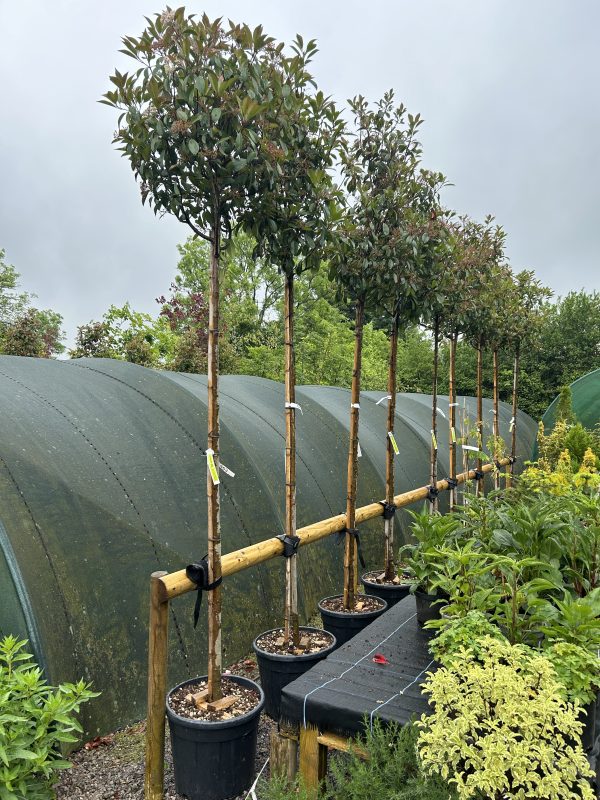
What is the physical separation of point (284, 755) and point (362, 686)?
656 millimetres

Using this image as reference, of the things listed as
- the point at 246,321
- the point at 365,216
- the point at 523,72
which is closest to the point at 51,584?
the point at 365,216

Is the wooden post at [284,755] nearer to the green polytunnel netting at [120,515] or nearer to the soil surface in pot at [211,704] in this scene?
the soil surface in pot at [211,704]

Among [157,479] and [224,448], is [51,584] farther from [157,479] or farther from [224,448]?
[224,448]

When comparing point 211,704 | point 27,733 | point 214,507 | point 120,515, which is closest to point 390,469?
point 120,515

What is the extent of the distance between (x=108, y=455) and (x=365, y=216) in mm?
3284

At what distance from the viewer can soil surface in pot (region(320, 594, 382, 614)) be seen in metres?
5.55

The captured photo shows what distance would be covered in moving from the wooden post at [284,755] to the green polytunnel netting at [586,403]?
1331cm

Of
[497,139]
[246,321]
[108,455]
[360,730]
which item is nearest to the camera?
[360,730]

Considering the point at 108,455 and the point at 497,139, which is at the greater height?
the point at 497,139

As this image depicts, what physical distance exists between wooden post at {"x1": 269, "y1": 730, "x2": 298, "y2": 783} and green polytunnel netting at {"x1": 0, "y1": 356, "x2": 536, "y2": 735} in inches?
43.6

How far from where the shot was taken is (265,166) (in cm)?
362

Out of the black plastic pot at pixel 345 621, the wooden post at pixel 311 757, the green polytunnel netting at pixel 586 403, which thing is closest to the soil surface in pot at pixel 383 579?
the black plastic pot at pixel 345 621

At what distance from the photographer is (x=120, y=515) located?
4574 millimetres

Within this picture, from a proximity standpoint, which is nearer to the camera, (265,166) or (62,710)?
(62,710)
